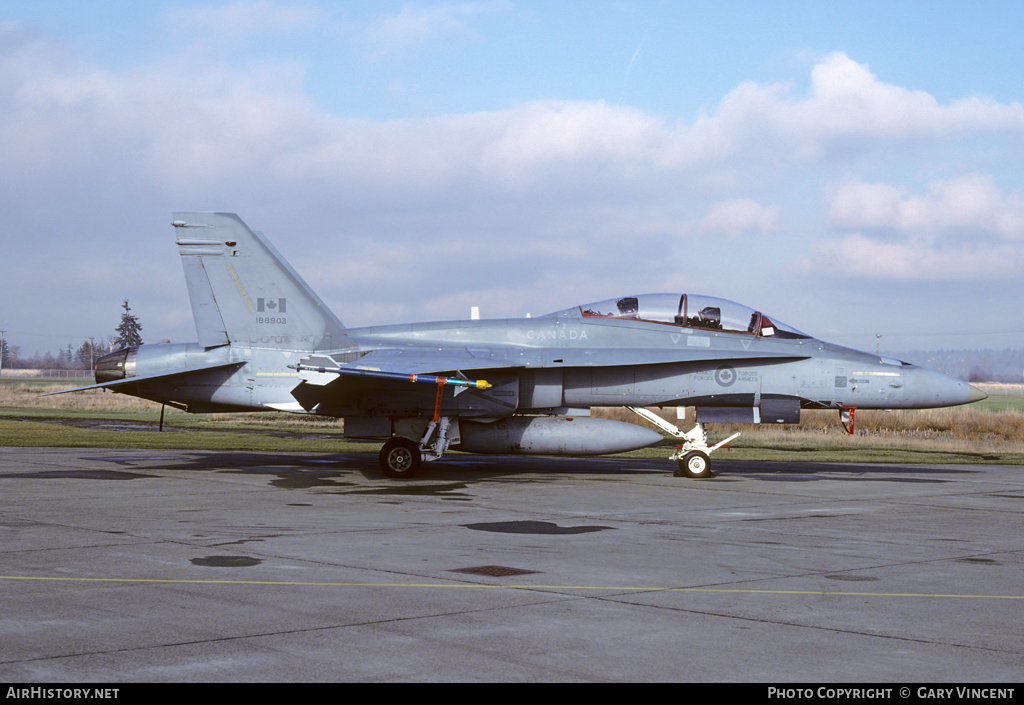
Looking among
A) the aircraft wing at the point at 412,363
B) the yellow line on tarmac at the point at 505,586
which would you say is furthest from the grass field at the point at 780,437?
the yellow line on tarmac at the point at 505,586

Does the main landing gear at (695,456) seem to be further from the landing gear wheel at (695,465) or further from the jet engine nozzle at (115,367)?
the jet engine nozzle at (115,367)

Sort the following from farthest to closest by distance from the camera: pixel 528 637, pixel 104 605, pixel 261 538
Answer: pixel 261 538
pixel 104 605
pixel 528 637

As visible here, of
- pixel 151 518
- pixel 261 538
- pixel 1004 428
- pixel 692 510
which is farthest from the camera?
pixel 1004 428

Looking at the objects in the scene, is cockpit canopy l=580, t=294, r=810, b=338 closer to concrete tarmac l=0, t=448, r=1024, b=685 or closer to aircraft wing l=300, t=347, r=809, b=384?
aircraft wing l=300, t=347, r=809, b=384

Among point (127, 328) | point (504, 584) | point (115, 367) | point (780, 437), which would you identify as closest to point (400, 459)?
point (115, 367)

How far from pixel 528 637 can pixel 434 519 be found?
20.9ft

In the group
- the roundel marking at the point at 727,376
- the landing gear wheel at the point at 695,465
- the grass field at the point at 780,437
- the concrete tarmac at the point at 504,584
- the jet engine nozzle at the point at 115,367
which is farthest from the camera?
the grass field at the point at 780,437

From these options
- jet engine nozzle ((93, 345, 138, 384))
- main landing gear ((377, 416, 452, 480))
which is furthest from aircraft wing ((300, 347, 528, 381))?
jet engine nozzle ((93, 345, 138, 384))

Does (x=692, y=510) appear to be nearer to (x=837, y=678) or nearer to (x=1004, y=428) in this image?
(x=837, y=678)

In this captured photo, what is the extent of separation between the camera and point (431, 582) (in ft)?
27.2

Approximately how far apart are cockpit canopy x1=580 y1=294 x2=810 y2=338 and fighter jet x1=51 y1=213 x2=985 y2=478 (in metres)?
0.02

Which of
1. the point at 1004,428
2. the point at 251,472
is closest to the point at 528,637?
the point at 251,472

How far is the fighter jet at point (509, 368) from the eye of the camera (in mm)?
18359

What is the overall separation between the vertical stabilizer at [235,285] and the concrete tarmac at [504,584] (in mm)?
3283
